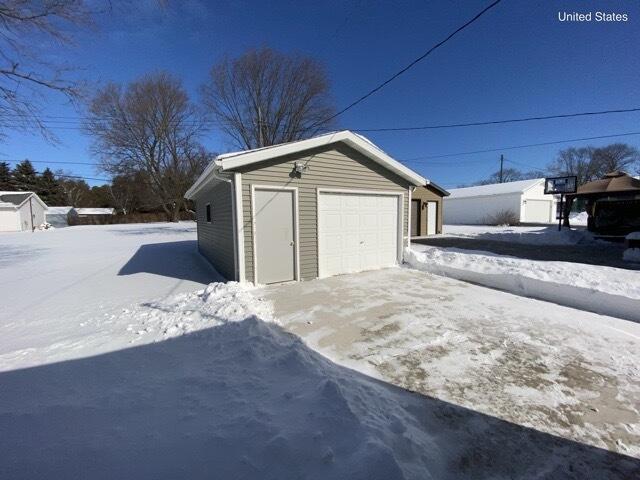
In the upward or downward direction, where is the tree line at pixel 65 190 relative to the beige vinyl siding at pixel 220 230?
upward

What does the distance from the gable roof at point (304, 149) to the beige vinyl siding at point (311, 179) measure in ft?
0.58

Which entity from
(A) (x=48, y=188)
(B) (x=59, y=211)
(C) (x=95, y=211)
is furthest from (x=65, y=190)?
(B) (x=59, y=211)

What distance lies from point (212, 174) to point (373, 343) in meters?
5.14

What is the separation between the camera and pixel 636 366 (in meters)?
3.22

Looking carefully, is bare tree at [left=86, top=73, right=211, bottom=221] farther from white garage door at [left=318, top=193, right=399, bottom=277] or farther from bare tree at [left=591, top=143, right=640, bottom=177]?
bare tree at [left=591, top=143, right=640, bottom=177]

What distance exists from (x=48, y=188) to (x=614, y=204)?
6981cm

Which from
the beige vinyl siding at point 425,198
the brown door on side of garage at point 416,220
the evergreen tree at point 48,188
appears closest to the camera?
the beige vinyl siding at point 425,198

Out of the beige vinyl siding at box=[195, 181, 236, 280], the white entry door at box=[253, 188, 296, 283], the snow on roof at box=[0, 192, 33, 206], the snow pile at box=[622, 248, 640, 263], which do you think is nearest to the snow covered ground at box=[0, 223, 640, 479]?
the white entry door at box=[253, 188, 296, 283]

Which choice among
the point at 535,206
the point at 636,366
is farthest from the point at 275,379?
the point at 535,206

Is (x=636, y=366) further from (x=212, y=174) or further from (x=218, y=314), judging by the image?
(x=212, y=174)

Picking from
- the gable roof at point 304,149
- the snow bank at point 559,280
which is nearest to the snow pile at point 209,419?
the gable roof at point 304,149

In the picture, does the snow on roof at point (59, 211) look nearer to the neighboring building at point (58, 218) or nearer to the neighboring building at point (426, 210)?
the neighboring building at point (58, 218)

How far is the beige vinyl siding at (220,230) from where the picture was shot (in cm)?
673

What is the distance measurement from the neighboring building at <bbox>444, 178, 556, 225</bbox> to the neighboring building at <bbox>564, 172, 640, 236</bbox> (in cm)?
930
